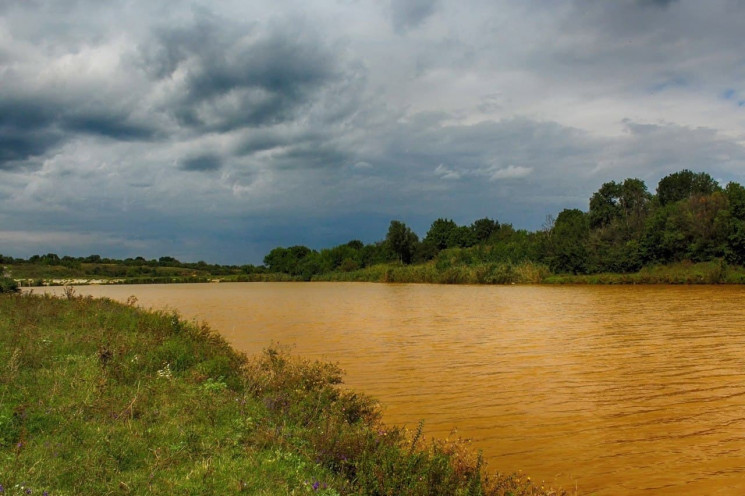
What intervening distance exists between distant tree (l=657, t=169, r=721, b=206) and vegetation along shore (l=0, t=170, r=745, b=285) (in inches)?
6.2

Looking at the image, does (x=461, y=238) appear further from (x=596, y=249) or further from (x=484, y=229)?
(x=596, y=249)

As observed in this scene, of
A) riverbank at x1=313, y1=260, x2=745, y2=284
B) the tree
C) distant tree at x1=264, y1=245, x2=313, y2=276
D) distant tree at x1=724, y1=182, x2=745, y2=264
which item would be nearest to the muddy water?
riverbank at x1=313, y1=260, x2=745, y2=284

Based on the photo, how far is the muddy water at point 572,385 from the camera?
755 cm

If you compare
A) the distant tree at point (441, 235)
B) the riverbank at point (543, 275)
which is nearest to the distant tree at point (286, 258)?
the distant tree at point (441, 235)

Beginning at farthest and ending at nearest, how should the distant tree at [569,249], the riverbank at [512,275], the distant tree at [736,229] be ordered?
the distant tree at [569,249] → the distant tree at [736,229] → the riverbank at [512,275]

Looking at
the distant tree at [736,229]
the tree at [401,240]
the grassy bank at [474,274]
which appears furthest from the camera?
the tree at [401,240]

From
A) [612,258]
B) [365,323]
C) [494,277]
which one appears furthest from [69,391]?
[612,258]

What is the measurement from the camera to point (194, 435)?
6.75 metres

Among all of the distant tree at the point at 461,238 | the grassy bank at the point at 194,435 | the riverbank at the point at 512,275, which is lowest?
the grassy bank at the point at 194,435

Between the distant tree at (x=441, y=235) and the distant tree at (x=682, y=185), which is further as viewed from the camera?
the distant tree at (x=441, y=235)

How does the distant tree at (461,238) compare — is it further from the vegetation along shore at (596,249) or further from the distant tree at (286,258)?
the distant tree at (286,258)

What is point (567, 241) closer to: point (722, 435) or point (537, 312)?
point (537, 312)

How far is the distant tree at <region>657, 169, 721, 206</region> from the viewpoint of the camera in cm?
8244

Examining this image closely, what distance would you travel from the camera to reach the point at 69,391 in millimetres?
8320
